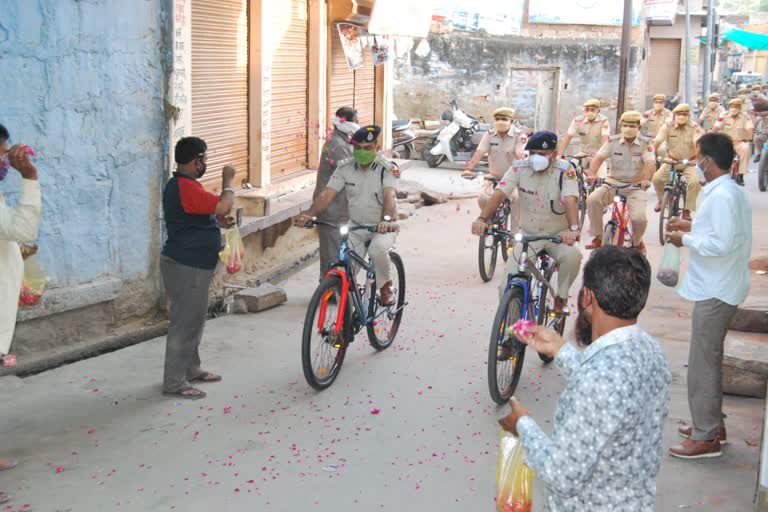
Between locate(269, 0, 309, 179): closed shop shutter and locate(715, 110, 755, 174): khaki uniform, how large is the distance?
377 inches

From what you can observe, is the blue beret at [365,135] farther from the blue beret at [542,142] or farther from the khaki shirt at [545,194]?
the blue beret at [542,142]

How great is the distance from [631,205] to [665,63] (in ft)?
91.6

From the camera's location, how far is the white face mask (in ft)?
24.5

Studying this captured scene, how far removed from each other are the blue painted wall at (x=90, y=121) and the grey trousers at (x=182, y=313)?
141 cm

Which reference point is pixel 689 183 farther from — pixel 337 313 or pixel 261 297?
pixel 337 313

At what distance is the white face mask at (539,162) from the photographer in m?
7.46

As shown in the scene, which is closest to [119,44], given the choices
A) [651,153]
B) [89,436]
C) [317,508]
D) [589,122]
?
[89,436]

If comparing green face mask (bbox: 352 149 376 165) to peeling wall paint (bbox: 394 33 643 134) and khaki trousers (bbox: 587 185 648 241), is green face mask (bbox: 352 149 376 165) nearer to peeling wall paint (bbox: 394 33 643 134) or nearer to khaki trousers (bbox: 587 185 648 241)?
khaki trousers (bbox: 587 185 648 241)

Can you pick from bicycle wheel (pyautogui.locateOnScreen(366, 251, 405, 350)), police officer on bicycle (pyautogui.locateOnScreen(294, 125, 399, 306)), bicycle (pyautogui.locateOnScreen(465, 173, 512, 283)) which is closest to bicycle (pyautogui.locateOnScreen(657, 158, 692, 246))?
bicycle (pyautogui.locateOnScreen(465, 173, 512, 283))

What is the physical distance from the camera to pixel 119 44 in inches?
313

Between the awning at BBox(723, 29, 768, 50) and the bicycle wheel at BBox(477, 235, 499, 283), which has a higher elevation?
the awning at BBox(723, 29, 768, 50)

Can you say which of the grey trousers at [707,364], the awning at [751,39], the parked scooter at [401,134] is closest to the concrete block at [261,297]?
the grey trousers at [707,364]

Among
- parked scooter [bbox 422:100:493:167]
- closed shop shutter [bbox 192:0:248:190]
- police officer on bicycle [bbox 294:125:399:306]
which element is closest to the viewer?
police officer on bicycle [bbox 294:125:399:306]

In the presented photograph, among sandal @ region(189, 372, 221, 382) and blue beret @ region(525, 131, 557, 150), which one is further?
blue beret @ region(525, 131, 557, 150)
